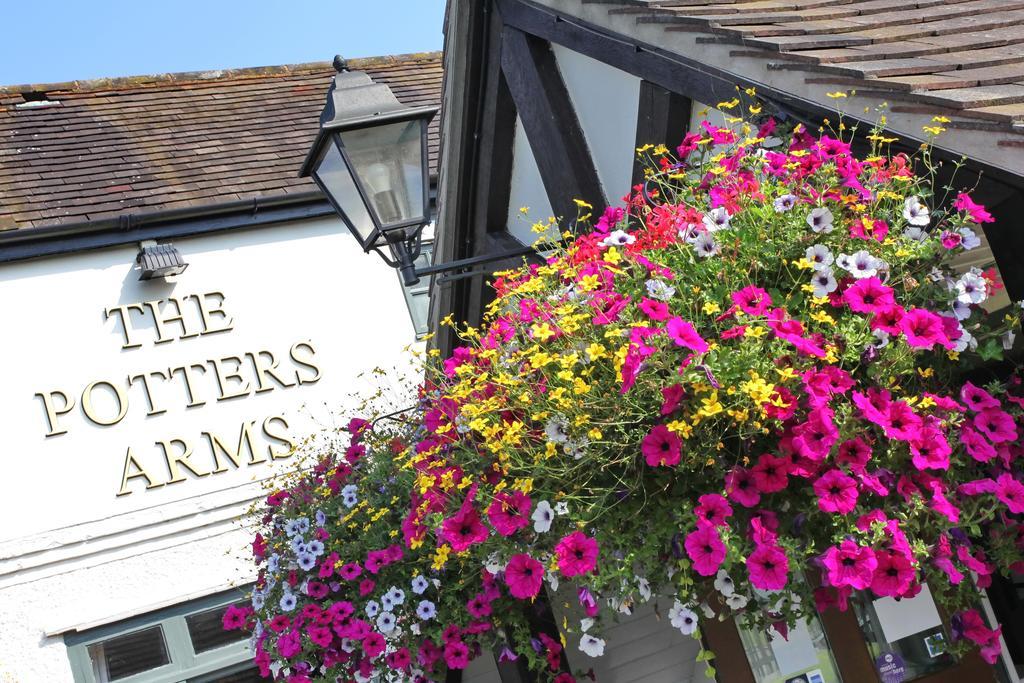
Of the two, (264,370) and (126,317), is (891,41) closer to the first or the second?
(264,370)

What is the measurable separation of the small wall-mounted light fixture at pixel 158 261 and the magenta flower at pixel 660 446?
767 centimetres

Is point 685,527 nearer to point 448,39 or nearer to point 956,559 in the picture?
point 956,559

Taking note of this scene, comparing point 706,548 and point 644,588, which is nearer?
point 706,548

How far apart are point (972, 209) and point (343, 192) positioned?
2674 mm

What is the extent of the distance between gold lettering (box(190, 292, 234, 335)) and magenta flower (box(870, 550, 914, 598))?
26.5ft

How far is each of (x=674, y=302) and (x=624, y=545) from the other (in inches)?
24.1

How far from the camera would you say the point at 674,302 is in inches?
108

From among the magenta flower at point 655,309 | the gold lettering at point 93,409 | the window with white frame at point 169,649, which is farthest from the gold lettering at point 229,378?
the magenta flower at point 655,309

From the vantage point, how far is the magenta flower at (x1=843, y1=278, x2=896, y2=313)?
2602 mm

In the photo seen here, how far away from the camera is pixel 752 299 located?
2.62 metres

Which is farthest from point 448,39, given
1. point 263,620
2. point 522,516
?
point 522,516

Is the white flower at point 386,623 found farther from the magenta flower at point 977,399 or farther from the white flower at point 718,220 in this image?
the magenta flower at point 977,399

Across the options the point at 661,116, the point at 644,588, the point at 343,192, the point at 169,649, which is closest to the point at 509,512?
the point at 644,588

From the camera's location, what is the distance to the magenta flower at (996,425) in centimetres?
270
